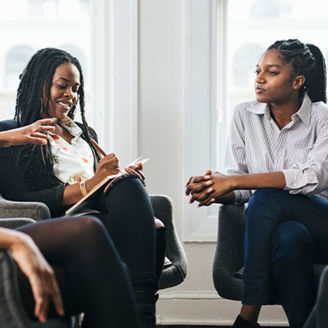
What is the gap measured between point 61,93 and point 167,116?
849mm

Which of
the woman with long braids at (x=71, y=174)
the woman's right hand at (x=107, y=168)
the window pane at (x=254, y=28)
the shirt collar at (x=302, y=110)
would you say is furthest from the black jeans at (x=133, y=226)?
the window pane at (x=254, y=28)

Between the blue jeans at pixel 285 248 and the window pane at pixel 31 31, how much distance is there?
1.62 meters

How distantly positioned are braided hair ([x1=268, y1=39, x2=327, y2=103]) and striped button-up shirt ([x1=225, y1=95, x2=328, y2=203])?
72 millimetres

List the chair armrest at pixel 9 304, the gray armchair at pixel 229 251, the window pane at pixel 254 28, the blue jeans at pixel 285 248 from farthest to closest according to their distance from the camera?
1. the window pane at pixel 254 28
2. the gray armchair at pixel 229 251
3. the blue jeans at pixel 285 248
4. the chair armrest at pixel 9 304

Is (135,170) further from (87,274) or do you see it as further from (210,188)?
(87,274)

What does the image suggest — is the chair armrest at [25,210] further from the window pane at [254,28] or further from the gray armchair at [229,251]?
the window pane at [254,28]

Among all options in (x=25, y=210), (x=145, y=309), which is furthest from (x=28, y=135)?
(x=145, y=309)

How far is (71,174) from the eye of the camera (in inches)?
96.2

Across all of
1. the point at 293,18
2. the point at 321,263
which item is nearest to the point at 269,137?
the point at 321,263

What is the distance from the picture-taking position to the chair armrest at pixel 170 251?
2354mm

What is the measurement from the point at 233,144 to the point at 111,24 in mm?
1078

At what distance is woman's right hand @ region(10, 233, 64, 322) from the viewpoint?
1.20 meters

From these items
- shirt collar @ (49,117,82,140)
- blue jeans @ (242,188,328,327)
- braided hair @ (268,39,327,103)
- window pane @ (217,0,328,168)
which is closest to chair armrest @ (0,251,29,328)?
blue jeans @ (242,188,328,327)

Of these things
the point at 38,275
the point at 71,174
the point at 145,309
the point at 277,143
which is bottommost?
the point at 145,309
